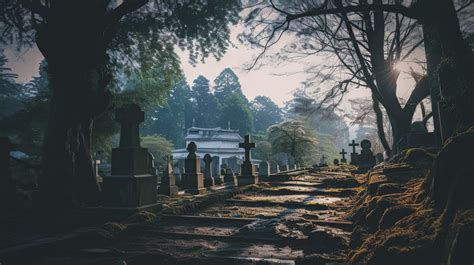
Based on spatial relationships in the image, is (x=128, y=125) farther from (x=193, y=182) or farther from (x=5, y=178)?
(x=193, y=182)

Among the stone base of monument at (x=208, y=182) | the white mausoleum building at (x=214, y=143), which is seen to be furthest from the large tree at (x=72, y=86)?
the white mausoleum building at (x=214, y=143)

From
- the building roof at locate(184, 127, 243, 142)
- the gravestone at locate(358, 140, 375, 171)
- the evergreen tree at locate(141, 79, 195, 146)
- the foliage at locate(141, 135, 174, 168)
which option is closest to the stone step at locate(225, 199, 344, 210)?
the gravestone at locate(358, 140, 375, 171)

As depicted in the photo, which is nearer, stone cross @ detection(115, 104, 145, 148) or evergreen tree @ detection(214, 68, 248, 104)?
stone cross @ detection(115, 104, 145, 148)

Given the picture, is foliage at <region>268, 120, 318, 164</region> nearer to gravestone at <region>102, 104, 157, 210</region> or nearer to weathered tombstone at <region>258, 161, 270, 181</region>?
weathered tombstone at <region>258, 161, 270, 181</region>

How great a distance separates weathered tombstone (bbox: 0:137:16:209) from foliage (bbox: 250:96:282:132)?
237 ft

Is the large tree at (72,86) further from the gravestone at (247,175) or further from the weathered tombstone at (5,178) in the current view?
the gravestone at (247,175)

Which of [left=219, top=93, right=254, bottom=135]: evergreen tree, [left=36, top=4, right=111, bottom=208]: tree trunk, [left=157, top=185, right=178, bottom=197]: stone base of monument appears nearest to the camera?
[left=36, top=4, right=111, bottom=208]: tree trunk

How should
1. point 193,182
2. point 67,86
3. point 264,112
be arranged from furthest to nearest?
point 264,112, point 193,182, point 67,86

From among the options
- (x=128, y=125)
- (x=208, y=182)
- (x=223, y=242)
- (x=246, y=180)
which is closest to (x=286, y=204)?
(x=223, y=242)

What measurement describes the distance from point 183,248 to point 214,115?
6968 centimetres

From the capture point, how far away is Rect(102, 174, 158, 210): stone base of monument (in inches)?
214

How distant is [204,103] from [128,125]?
69.7 metres

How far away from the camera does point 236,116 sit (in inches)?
2525

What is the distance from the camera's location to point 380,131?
49.5 feet
